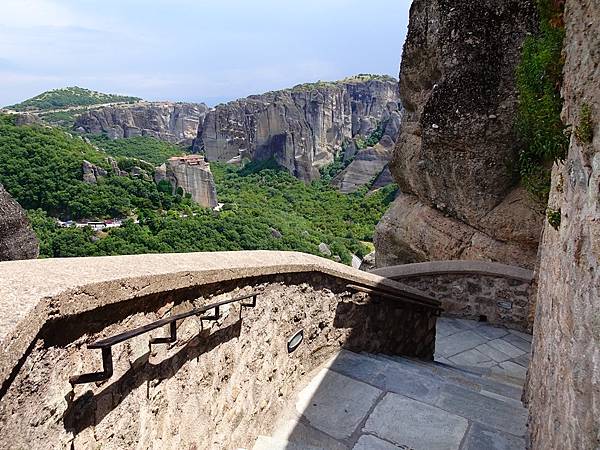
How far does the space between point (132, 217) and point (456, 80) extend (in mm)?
31915

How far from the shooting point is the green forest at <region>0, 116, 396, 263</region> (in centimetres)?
2736

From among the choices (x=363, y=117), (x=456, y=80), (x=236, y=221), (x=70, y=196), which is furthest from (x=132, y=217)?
(x=363, y=117)

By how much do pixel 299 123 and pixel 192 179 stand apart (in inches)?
997

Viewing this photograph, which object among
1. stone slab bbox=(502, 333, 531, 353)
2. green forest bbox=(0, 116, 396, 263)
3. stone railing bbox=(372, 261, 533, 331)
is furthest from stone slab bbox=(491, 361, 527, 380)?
green forest bbox=(0, 116, 396, 263)

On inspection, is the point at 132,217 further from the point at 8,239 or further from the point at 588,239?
the point at 588,239

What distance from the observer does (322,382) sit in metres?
3.15

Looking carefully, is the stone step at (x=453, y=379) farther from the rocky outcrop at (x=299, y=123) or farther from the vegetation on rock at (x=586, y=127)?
the rocky outcrop at (x=299, y=123)

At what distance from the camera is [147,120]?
272 feet

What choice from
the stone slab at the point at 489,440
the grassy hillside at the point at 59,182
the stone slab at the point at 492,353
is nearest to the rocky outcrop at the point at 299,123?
the grassy hillside at the point at 59,182

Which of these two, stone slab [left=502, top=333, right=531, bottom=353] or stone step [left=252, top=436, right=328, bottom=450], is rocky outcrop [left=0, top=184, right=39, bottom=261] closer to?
stone step [left=252, top=436, right=328, bottom=450]

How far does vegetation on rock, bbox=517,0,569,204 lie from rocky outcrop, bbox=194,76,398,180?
58.6 m

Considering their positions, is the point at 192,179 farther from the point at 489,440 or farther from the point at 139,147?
the point at 489,440

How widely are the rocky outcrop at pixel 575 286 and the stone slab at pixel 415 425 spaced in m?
0.49

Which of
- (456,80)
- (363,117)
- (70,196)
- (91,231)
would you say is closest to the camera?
(456,80)
